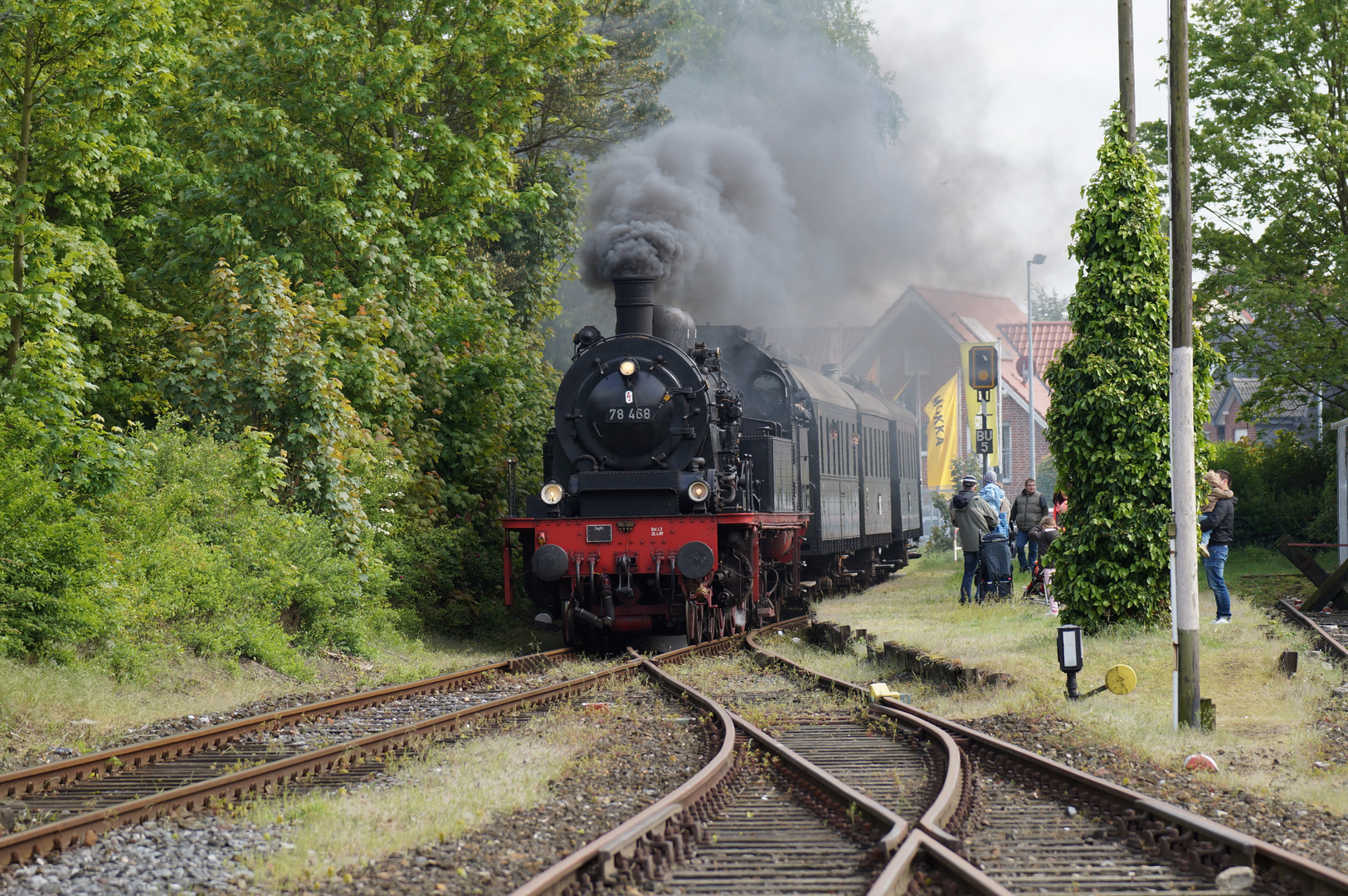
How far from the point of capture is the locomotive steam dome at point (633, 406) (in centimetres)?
1318

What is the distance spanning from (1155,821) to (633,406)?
27.0 ft

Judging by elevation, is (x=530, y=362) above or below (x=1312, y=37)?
below

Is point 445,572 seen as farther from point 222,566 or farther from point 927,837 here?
point 927,837

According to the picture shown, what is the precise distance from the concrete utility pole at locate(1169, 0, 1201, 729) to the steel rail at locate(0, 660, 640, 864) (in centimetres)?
475

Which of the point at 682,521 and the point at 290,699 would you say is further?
the point at 682,521

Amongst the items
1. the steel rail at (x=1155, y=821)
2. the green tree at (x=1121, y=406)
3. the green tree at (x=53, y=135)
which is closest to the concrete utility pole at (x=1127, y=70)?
the green tree at (x=1121, y=406)

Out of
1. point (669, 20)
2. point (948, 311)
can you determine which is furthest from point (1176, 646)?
point (948, 311)

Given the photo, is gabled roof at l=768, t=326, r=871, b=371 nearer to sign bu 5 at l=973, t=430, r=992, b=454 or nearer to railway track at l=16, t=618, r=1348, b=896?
sign bu 5 at l=973, t=430, r=992, b=454

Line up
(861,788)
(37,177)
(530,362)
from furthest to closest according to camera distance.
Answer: (530,362) < (37,177) < (861,788)

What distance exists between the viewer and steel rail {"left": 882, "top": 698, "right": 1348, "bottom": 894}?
15.3 feet

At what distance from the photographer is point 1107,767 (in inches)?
282

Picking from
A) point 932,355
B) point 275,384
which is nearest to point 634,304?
point 275,384

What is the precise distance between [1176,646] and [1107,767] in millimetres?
1776

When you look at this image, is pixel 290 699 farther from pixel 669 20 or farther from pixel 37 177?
pixel 669 20
